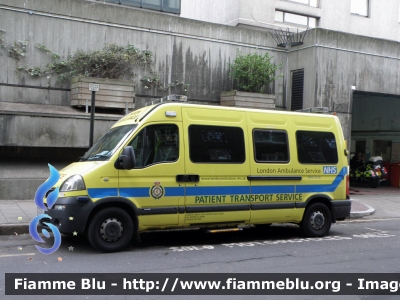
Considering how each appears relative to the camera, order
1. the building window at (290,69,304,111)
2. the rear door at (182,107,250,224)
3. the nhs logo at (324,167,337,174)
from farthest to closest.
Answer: the building window at (290,69,304,111) < the nhs logo at (324,167,337,174) < the rear door at (182,107,250,224)

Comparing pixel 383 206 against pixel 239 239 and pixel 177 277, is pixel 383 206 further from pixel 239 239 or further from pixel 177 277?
pixel 177 277

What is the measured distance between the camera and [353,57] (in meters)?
18.3

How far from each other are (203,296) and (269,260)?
7.44 ft

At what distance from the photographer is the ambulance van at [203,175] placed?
8305 millimetres

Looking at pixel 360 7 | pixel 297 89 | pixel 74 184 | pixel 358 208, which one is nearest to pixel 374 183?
pixel 297 89

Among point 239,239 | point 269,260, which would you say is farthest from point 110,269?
point 239,239

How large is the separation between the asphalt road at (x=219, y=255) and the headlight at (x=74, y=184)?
1.05m

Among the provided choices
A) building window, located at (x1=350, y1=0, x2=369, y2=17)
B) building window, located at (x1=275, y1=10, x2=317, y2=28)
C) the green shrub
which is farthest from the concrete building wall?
building window, located at (x1=350, y1=0, x2=369, y2=17)

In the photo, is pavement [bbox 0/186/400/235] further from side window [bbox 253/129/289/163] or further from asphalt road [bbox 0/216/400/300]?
side window [bbox 253/129/289/163]

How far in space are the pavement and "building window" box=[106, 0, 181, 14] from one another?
400 inches

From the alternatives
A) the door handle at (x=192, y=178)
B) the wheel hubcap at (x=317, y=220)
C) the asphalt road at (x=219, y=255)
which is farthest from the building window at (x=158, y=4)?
the door handle at (x=192, y=178)

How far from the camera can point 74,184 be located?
26.9ft

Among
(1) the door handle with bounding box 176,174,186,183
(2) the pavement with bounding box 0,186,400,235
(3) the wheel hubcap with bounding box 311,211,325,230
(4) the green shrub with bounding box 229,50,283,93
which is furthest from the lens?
(4) the green shrub with bounding box 229,50,283,93

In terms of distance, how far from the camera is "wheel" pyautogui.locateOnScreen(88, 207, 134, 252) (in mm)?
8219
